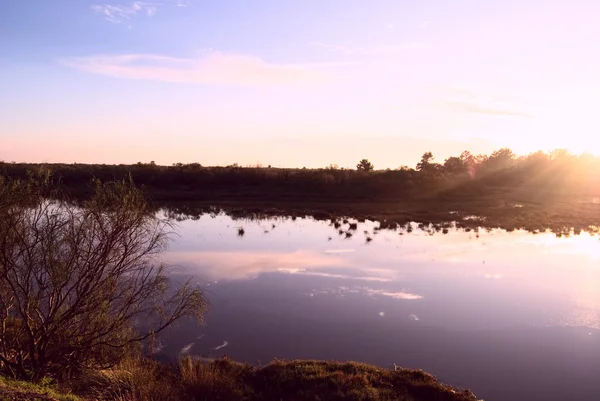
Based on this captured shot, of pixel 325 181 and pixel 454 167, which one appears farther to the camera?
pixel 454 167

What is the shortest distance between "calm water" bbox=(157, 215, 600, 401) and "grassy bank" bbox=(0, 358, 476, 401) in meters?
0.95

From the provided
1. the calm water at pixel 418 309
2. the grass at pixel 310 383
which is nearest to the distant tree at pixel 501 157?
the calm water at pixel 418 309

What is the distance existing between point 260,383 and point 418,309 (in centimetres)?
581

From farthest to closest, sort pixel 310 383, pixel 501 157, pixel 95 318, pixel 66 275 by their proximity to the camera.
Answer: pixel 501 157 < pixel 310 383 < pixel 95 318 < pixel 66 275

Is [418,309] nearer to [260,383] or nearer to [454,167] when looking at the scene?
[260,383]

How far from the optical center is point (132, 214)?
318 inches

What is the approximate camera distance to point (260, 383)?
8.38 m

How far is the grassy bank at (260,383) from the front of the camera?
725 cm

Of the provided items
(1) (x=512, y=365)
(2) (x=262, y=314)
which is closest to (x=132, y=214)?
(2) (x=262, y=314)

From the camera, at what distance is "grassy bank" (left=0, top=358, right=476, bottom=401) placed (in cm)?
725

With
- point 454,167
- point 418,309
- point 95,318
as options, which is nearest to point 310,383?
point 95,318

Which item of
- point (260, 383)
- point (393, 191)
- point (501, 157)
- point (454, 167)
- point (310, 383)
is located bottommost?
point (260, 383)

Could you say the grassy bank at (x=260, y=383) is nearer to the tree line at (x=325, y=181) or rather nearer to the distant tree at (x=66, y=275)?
the distant tree at (x=66, y=275)

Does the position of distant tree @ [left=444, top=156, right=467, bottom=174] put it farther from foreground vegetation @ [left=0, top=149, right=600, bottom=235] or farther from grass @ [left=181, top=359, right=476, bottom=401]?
grass @ [left=181, top=359, right=476, bottom=401]
